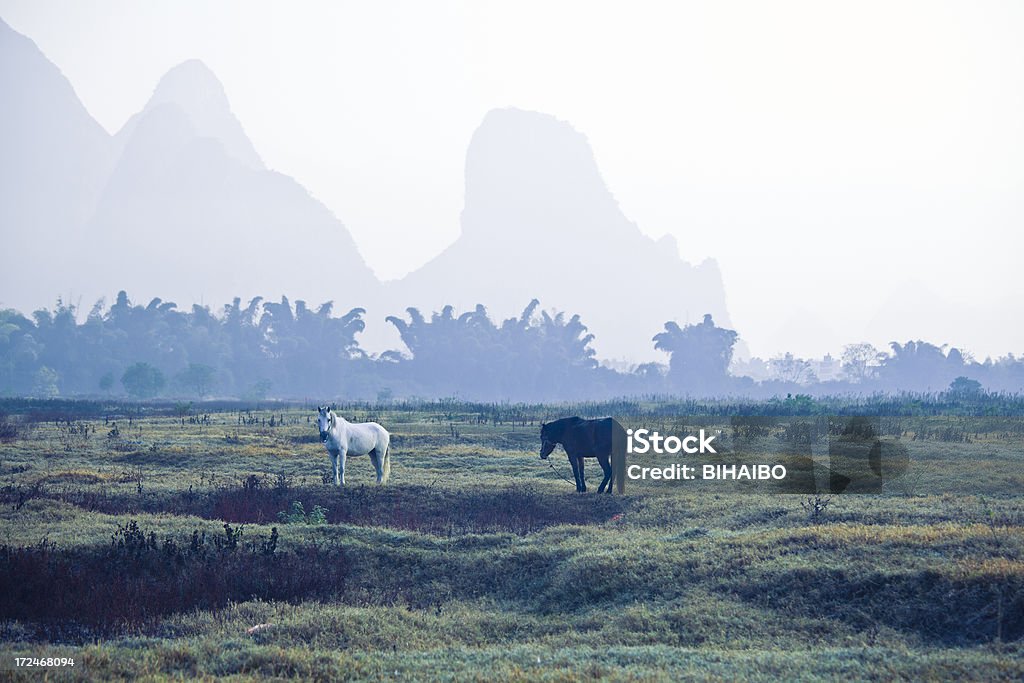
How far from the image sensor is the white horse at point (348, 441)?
81.2ft

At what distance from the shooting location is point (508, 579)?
16250 millimetres

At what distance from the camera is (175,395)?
356ft

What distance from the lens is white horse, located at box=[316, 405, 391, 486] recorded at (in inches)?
974

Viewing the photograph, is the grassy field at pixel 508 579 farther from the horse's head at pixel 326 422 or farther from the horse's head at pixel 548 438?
the horse's head at pixel 326 422

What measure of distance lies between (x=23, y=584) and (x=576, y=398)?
123937 millimetres

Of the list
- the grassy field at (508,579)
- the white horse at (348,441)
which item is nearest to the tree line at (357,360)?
the white horse at (348,441)

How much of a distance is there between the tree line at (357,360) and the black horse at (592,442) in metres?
84.0

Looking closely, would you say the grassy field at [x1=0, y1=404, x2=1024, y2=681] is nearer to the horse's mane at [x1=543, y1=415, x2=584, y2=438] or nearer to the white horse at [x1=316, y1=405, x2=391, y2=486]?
the white horse at [x1=316, y1=405, x2=391, y2=486]

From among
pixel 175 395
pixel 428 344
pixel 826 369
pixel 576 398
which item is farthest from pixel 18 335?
pixel 826 369

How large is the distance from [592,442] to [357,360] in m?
A: 110

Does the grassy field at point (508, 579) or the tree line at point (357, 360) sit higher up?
the tree line at point (357, 360)

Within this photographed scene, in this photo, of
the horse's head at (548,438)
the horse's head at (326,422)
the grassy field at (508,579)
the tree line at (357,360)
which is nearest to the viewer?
the grassy field at (508,579)

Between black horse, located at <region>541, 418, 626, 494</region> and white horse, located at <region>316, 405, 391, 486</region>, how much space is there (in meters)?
5.07

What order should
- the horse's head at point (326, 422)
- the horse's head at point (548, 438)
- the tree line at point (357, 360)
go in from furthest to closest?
1. the tree line at point (357, 360)
2. the horse's head at point (548, 438)
3. the horse's head at point (326, 422)
